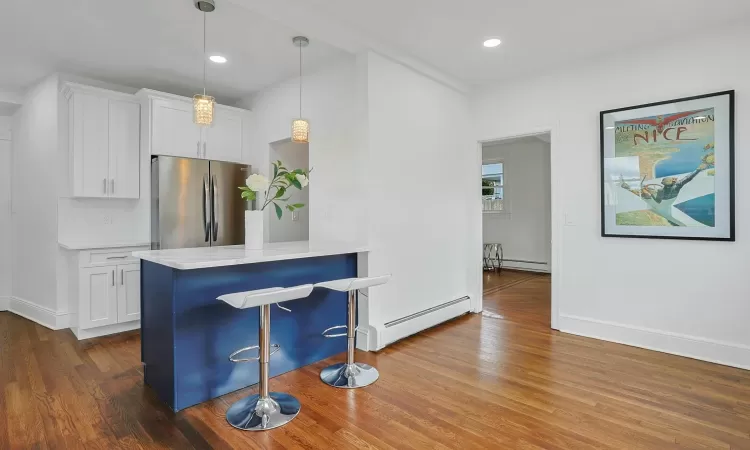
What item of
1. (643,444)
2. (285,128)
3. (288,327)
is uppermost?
(285,128)

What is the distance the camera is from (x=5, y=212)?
16.2ft

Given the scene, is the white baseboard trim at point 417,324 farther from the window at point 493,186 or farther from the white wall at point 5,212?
the white wall at point 5,212

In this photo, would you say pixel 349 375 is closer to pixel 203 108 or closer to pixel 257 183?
pixel 257 183

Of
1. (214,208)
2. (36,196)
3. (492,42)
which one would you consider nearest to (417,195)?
(492,42)

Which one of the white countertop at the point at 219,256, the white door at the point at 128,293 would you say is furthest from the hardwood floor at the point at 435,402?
the white countertop at the point at 219,256

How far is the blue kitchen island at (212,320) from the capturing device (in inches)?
95.0

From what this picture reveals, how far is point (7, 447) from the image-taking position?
79.0 inches

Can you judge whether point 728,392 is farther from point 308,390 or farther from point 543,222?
point 543,222

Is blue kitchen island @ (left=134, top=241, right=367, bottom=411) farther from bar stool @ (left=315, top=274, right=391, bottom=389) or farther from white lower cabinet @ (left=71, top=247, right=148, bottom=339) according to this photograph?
white lower cabinet @ (left=71, top=247, right=148, bottom=339)

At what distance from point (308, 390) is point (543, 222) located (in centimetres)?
614

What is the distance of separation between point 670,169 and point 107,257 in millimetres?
5204

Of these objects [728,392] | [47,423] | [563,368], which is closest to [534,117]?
[563,368]

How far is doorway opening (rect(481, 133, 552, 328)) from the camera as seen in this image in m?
7.41

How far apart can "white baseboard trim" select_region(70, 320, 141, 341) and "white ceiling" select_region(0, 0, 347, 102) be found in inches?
102
